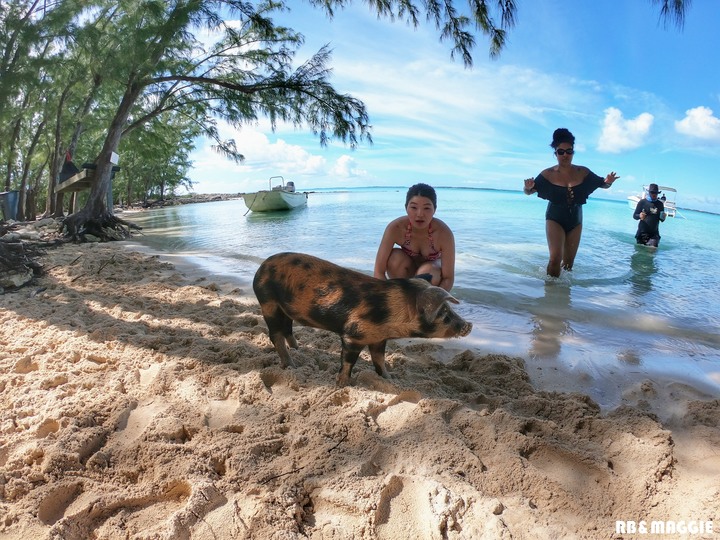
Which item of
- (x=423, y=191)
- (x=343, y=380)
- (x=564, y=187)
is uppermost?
(x=564, y=187)

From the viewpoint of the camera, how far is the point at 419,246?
4.29 meters

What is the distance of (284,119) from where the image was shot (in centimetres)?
1204

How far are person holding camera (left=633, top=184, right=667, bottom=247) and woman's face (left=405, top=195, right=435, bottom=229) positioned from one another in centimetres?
997

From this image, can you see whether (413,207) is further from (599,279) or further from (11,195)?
(11,195)

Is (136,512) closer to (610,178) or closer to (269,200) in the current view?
(610,178)

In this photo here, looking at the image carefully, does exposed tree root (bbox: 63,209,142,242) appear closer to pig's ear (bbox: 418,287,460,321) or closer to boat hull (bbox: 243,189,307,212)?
pig's ear (bbox: 418,287,460,321)

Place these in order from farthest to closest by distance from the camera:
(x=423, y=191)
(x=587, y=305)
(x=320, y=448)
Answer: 1. (x=587, y=305)
2. (x=423, y=191)
3. (x=320, y=448)

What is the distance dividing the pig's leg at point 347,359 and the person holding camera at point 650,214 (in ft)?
37.4

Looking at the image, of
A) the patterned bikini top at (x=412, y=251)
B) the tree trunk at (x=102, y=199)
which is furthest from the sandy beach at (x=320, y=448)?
the tree trunk at (x=102, y=199)

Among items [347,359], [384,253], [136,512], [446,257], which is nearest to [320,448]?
[347,359]

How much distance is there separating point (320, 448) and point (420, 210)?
2353 millimetres

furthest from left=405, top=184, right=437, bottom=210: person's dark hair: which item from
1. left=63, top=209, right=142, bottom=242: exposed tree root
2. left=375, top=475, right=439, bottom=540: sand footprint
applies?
left=63, top=209, right=142, bottom=242: exposed tree root

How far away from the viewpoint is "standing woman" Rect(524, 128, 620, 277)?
585 centimetres

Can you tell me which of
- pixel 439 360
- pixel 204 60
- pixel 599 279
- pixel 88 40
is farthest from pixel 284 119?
pixel 439 360
